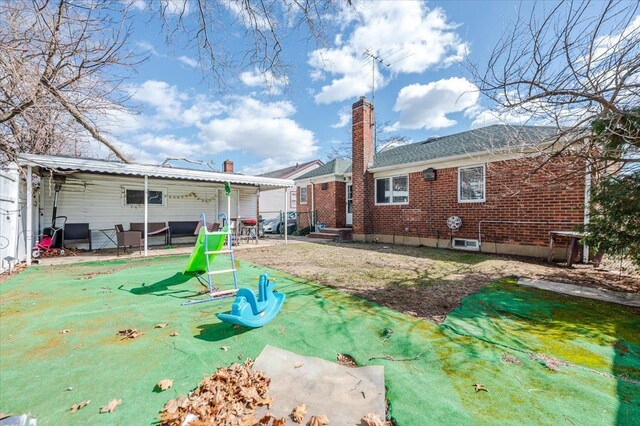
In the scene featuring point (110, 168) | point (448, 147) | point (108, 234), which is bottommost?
point (108, 234)

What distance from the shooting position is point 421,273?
20.5ft

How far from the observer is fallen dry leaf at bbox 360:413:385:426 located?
184 cm

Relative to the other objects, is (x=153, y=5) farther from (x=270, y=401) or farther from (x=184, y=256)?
(x=184, y=256)


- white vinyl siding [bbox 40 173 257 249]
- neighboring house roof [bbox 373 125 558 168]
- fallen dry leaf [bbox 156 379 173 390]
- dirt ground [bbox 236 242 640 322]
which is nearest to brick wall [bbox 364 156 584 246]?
neighboring house roof [bbox 373 125 558 168]

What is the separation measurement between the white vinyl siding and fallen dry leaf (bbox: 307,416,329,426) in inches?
446

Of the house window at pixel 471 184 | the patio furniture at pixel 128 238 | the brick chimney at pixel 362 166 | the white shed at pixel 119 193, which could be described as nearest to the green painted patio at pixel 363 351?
the patio furniture at pixel 128 238

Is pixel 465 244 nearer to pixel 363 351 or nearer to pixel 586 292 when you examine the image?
pixel 586 292

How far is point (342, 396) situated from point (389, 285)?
3327 mm

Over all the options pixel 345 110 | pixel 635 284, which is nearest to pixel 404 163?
pixel 345 110

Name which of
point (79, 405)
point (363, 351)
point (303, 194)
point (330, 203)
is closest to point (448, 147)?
point (330, 203)

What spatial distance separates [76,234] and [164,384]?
1002cm

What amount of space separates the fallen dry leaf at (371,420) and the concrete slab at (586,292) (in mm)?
4693

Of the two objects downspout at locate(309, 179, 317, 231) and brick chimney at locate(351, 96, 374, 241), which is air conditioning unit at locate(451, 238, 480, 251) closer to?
brick chimney at locate(351, 96, 374, 241)

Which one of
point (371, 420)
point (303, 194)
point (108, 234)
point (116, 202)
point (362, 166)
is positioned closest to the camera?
point (371, 420)
